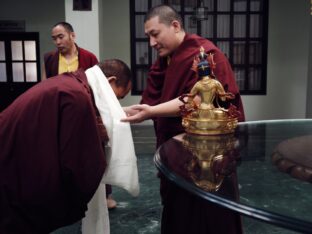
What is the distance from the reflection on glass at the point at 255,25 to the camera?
7.69 m

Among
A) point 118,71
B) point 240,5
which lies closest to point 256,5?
point 240,5

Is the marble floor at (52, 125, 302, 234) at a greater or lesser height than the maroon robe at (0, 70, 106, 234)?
lesser

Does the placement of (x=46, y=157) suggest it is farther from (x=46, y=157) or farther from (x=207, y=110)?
(x=207, y=110)

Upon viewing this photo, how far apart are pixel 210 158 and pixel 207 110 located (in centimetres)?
37

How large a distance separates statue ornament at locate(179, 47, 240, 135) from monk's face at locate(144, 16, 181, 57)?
19.4 inches

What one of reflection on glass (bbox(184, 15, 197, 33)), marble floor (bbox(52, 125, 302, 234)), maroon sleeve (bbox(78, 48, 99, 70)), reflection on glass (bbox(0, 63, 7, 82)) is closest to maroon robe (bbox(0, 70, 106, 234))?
marble floor (bbox(52, 125, 302, 234))

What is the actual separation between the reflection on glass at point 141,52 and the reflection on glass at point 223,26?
137 centimetres

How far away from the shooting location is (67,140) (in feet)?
5.42

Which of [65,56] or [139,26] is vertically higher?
[139,26]

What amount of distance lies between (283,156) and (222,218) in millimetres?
497

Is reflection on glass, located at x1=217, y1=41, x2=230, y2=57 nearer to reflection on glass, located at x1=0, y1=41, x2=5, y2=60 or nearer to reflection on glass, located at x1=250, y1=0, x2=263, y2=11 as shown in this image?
reflection on glass, located at x1=250, y1=0, x2=263, y2=11

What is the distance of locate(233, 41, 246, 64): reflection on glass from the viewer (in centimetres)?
776

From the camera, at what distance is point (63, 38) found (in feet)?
13.4

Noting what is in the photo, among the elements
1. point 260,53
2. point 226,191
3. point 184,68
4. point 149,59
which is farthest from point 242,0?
point 226,191
